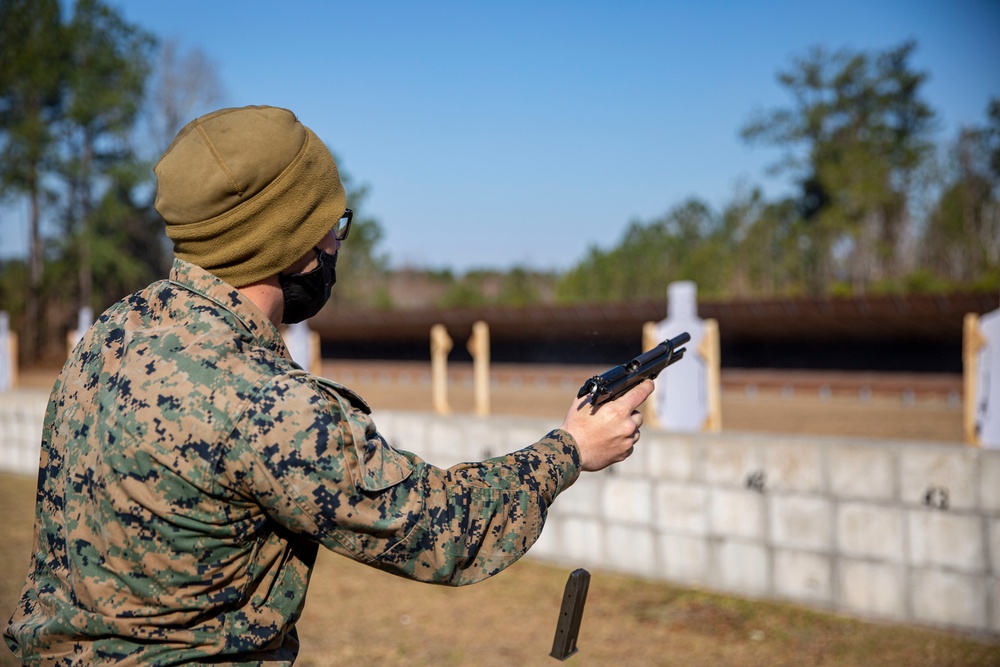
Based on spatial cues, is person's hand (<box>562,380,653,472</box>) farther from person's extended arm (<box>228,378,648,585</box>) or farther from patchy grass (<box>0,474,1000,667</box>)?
patchy grass (<box>0,474,1000,667</box>)

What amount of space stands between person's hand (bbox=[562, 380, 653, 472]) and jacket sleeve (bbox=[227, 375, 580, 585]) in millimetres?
142

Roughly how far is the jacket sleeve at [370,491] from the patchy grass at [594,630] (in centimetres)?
348

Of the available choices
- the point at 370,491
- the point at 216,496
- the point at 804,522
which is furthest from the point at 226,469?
the point at 804,522

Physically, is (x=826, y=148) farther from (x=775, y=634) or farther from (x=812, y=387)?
(x=775, y=634)

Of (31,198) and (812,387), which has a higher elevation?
(31,198)

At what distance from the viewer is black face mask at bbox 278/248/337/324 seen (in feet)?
4.99

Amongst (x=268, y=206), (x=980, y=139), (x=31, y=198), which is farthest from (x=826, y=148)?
(x=268, y=206)

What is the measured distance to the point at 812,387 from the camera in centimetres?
1576

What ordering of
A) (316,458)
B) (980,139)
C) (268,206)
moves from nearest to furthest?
(316,458)
(268,206)
(980,139)

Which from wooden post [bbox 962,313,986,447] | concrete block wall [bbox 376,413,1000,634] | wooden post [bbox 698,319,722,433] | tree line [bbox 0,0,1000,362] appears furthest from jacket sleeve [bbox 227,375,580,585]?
tree line [bbox 0,0,1000,362]

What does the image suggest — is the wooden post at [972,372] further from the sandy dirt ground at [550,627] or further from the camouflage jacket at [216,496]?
the camouflage jacket at [216,496]

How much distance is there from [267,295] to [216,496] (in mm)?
365

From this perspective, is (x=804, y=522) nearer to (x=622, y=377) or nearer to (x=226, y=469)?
(x=622, y=377)

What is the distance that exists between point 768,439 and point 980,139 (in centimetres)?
3108
